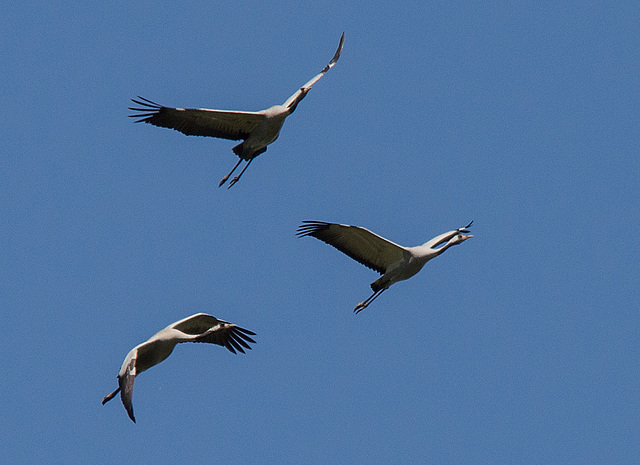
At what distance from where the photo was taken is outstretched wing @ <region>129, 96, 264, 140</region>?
755 inches

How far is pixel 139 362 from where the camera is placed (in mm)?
17375

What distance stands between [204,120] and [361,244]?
3858 millimetres

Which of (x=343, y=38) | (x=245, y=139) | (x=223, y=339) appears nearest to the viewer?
(x=223, y=339)

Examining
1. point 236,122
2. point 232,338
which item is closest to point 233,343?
point 232,338

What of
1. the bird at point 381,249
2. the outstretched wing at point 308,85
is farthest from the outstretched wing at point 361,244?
the outstretched wing at point 308,85

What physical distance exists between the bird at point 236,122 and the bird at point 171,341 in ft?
12.0

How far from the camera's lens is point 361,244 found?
19078mm

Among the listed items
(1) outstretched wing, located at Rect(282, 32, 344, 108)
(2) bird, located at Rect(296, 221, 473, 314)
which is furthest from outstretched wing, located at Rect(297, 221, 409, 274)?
(1) outstretched wing, located at Rect(282, 32, 344, 108)

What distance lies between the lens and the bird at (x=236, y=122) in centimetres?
1923

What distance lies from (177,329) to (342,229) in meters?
3.47

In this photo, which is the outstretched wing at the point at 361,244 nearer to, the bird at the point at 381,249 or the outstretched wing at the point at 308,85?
the bird at the point at 381,249

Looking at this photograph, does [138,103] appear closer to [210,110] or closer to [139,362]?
[210,110]

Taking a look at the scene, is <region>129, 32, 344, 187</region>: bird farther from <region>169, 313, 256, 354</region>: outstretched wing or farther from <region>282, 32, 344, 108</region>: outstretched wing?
<region>169, 313, 256, 354</region>: outstretched wing

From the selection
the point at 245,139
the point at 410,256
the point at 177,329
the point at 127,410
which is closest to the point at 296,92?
the point at 245,139
